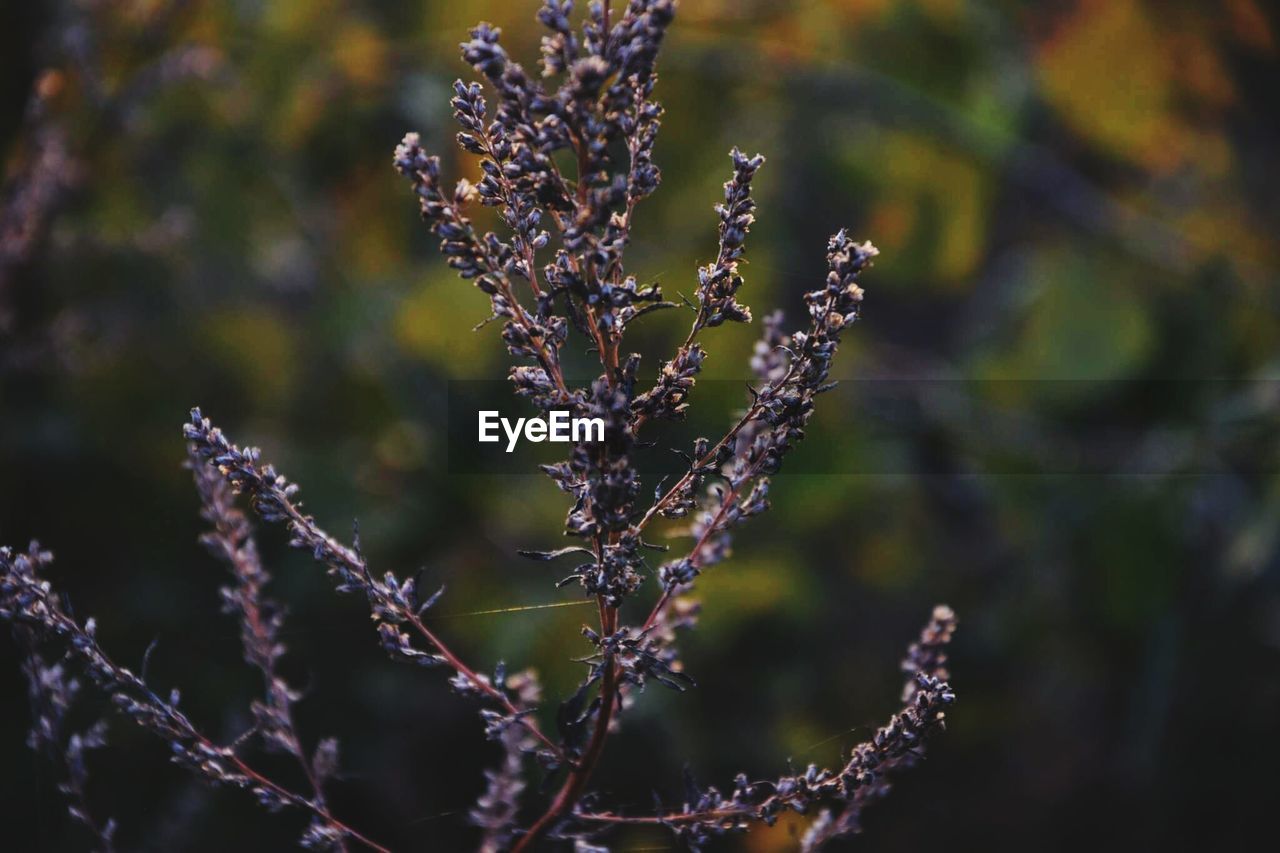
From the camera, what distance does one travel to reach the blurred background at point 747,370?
110 inches

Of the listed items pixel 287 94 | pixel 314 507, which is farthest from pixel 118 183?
pixel 314 507

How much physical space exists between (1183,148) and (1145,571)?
1.23 metres

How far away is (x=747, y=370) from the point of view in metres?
2.92
